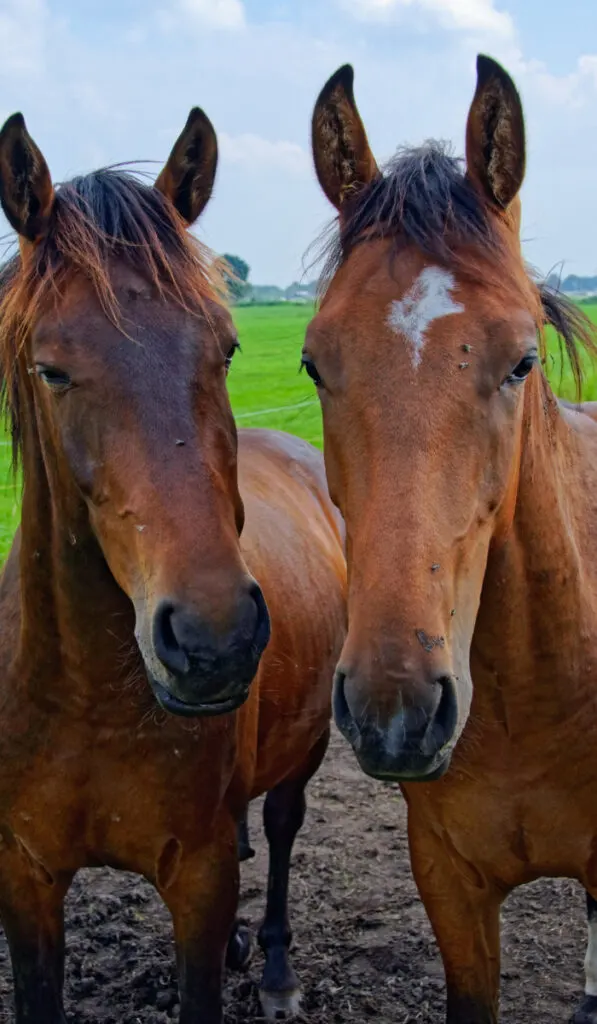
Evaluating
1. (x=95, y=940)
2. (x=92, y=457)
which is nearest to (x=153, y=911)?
(x=95, y=940)

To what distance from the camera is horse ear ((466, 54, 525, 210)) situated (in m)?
2.68

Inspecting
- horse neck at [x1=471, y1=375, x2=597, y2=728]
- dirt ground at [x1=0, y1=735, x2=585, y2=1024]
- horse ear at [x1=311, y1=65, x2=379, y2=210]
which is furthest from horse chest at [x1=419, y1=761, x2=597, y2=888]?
horse ear at [x1=311, y1=65, x2=379, y2=210]

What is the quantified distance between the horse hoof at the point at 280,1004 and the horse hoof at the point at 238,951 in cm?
21

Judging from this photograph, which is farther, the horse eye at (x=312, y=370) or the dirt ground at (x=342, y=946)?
the dirt ground at (x=342, y=946)

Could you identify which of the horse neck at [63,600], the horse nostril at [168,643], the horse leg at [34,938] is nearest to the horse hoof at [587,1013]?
the horse leg at [34,938]

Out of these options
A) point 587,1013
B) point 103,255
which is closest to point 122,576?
point 103,255

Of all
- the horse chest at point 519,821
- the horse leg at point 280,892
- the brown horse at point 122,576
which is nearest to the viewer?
the brown horse at point 122,576

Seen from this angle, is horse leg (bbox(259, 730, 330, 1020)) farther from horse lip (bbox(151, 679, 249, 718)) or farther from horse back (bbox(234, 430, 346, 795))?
horse lip (bbox(151, 679, 249, 718))

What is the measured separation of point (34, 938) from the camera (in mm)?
3295

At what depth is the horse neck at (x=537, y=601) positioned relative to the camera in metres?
2.81

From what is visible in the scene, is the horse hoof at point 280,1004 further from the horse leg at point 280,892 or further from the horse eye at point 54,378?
the horse eye at point 54,378

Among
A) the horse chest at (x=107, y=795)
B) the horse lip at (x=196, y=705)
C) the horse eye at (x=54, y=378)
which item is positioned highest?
the horse eye at (x=54, y=378)

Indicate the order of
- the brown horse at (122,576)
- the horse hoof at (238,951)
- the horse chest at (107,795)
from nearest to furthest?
the brown horse at (122,576) → the horse chest at (107,795) → the horse hoof at (238,951)

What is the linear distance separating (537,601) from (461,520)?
0.65 metres
